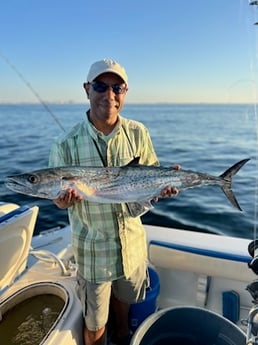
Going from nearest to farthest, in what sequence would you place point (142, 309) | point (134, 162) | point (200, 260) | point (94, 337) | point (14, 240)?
point (134, 162), point (94, 337), point (14, 240), point (142, 309), point (200, 260)

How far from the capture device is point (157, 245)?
2.65 meters

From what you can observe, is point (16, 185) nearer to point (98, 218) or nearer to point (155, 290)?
point (98, 218)

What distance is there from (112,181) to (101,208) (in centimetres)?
16

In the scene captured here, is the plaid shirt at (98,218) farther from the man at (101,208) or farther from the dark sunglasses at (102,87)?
the dark sunglasses at (102,87)

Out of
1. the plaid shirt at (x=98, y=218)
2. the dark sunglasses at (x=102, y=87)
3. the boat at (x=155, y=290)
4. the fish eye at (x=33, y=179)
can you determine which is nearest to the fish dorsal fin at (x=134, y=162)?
the plaid shirt at (x=98, y=218)

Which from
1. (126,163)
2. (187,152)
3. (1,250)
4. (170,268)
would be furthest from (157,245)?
(187,152)

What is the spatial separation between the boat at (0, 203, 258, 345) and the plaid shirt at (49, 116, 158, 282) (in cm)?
35

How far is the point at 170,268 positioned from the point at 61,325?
1.01 meters

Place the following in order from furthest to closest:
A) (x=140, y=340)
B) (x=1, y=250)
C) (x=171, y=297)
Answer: (x=171, y=297)
(x=1, y=250)
(x=140, y=340)

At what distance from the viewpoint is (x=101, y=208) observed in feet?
6.16

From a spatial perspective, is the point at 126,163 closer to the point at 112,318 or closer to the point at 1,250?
the point at 1,250

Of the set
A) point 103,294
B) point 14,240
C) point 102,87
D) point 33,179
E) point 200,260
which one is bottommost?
point 200,260

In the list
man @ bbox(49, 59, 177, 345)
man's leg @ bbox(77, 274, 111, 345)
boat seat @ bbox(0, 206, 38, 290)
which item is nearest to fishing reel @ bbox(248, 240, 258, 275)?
man @ bbox(49, 59, 177, 345)

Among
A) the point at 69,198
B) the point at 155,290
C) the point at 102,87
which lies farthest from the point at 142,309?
the point at 102,87
